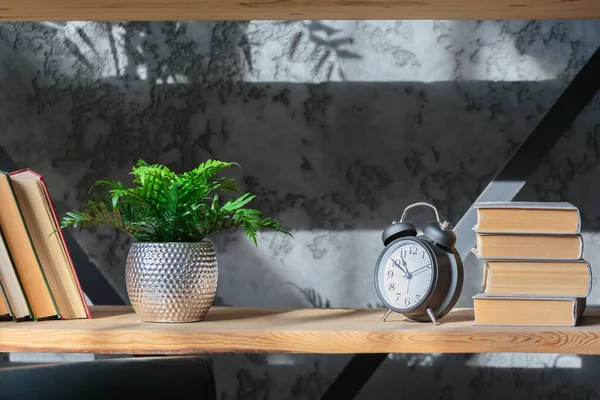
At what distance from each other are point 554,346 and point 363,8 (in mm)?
727

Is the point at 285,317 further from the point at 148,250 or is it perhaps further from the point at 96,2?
the point at 96,2

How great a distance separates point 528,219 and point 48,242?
90 centimetres

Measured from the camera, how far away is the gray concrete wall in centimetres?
197

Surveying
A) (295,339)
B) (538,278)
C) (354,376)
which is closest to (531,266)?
(538,278)

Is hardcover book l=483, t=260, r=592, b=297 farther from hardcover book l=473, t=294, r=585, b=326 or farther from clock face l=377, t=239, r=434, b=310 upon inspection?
clock face l=377, t=239, r=434, b=310

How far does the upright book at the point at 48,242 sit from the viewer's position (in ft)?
4.85

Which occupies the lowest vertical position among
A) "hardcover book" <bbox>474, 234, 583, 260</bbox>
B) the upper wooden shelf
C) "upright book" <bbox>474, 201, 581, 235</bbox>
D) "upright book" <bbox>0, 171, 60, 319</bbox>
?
"hardcover book" <bbox>474, 234, 583, 260</bbox>

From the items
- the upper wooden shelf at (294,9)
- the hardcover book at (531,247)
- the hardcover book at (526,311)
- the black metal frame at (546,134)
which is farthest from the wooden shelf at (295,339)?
the upper wooden shelf at (294,9)

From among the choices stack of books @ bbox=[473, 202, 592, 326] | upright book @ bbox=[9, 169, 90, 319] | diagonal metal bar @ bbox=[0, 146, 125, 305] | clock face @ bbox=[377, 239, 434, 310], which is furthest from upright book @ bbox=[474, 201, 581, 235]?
diagonal metal bar @ bbox=[0, 146, 125, 305]

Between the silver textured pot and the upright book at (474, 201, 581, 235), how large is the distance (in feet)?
1.72

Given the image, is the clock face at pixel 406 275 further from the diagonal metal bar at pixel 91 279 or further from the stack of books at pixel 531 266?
the diagonal metal bar at pixel 91 279

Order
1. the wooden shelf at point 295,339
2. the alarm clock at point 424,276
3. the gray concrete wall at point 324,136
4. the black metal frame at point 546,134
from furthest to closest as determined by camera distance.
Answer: the gray concrete wall at point 324,136 < the black metal frame at point 546,134 < the alarm clock at point 424,276 < the wooden shelf at point 295,339

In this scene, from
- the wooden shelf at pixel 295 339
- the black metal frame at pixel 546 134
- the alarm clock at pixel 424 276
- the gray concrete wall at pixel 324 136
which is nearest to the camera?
the wooden shelf at pixel 295 339

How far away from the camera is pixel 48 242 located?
149 cm
